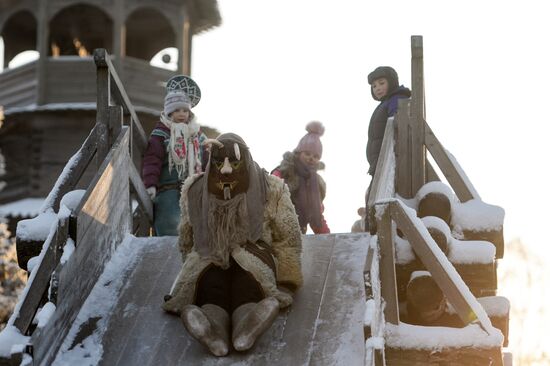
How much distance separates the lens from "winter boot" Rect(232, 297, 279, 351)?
540 cm

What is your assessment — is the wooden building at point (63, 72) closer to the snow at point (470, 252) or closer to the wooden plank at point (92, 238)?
the wooden plank at point (92, 238)

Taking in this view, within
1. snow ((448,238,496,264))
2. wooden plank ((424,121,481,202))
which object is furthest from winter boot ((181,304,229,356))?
wooden plank ((424,121,481,202))

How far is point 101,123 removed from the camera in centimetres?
736

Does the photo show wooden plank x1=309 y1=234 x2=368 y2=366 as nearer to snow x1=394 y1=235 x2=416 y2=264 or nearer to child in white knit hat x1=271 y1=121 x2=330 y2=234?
snow x1=394 y1=235 x2=416 y2=264

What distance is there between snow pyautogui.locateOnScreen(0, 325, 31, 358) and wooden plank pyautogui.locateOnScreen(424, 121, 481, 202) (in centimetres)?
374

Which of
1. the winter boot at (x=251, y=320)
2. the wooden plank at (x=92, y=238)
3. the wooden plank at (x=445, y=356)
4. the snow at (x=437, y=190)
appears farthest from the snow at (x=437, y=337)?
the wooden plank at (x=92, y=238)

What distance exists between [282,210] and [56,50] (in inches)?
686

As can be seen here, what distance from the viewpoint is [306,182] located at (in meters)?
9.41

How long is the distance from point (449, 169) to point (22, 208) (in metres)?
14.3

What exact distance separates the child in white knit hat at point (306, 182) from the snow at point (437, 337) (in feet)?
9.99

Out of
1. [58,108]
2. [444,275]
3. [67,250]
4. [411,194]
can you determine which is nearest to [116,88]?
[67,250]

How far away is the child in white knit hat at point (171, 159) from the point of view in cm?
831

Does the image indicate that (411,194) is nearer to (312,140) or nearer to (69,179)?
(312,140)

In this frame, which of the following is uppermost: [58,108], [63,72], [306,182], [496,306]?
[63,72]
